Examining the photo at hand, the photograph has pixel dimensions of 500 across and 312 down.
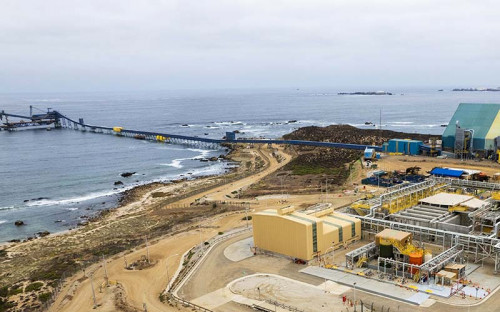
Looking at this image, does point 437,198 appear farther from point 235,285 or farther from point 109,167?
point 109,167

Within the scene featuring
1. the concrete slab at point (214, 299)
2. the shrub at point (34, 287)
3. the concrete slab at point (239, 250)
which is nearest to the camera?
the concrete slab at point (214, 299)

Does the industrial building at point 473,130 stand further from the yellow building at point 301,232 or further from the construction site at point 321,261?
the yellow building at point 301,232

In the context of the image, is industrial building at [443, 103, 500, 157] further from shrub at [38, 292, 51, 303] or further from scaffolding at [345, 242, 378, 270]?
shrub at [38, 292, 51, 303]

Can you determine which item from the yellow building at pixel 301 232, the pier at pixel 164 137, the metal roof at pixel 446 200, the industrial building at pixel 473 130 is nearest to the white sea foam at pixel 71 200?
the yellow building at pixel 301 232

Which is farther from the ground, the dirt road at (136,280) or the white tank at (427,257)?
the white tank at (427,257)

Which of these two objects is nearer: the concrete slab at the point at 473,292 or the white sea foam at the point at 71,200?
the concrete slab at the point at 473,292

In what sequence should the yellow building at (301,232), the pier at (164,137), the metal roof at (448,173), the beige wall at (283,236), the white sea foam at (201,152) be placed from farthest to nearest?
the white sea foam at (201,152)
the pier at (164,137)
the metal roof at (448,173)
the yellow building at (301,232)
the beige wall at (283,236)

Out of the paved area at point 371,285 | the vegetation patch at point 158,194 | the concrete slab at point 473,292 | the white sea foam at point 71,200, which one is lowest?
the white sea foam at point 71,200

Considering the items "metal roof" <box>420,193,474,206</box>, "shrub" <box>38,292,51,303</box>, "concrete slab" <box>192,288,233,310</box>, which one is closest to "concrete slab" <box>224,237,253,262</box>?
"concrete slab" <box>192,288,233,310</box>
